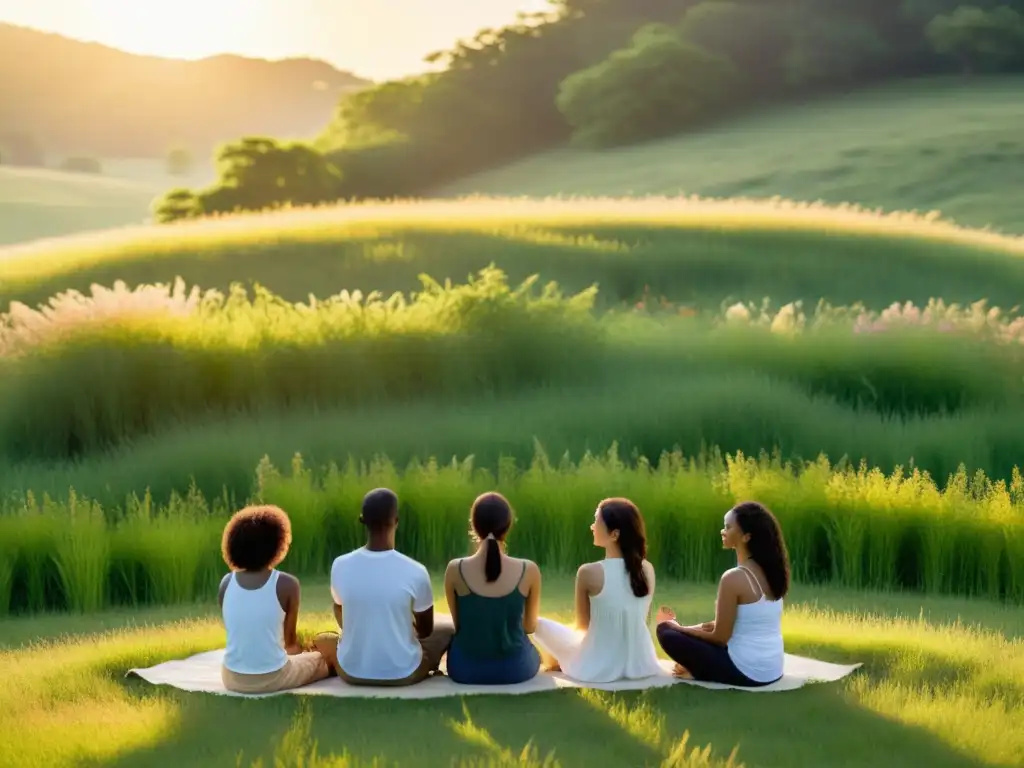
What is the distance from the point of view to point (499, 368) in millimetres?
16453

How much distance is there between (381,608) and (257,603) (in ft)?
2.02

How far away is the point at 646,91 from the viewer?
183 feet

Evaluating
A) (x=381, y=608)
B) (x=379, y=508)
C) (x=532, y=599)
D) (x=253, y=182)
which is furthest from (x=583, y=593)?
(x=253, y=182)

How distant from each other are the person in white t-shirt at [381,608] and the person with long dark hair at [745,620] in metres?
1.26

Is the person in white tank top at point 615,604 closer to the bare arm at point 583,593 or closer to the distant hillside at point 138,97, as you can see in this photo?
the bare arm at point 583,593

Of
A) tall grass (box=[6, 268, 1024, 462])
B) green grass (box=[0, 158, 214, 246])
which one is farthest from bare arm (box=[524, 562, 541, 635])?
green grass (box=[0, 158, 214, 246])

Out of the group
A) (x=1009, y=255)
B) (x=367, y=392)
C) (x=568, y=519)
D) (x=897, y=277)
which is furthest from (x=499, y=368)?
(x=1009, y=255)

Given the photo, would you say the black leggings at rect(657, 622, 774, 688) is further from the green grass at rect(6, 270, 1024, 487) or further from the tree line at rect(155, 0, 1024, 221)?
the tree line at rect(155, 0, 1024, 221)

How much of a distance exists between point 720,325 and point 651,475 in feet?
22.0

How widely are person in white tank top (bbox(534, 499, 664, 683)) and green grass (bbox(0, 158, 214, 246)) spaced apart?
2214 inches

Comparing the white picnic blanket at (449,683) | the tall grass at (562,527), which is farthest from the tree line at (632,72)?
the white picnic blanket at (449,683)

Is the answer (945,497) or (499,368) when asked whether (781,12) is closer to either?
(499,368)

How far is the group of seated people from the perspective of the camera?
23.1ft

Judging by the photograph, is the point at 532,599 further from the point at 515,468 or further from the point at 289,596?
the point at 515,468
